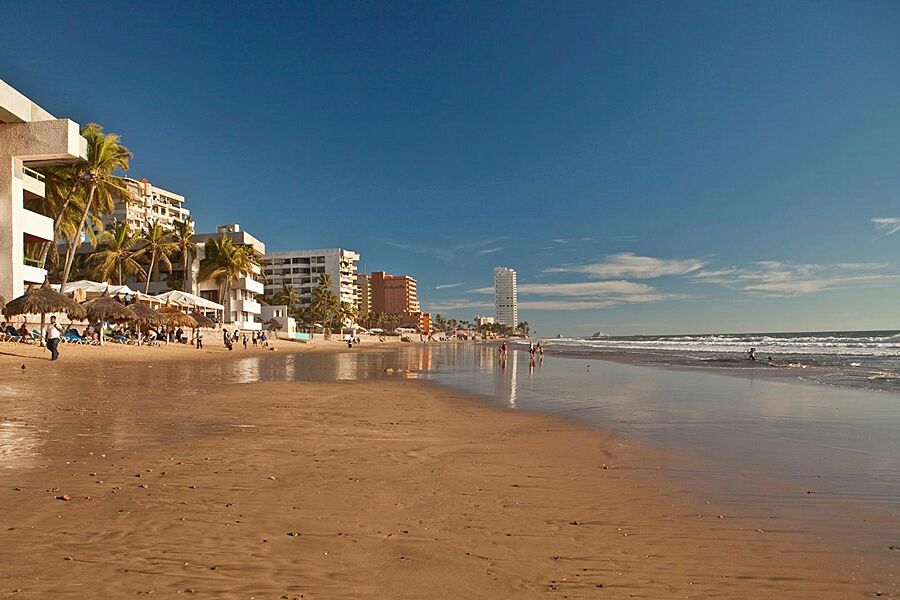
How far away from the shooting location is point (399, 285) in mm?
171125

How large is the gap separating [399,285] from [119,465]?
16572 cm

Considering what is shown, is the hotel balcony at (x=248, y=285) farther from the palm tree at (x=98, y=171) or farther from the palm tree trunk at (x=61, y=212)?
the palm tree trunk at (x=61, y=212)

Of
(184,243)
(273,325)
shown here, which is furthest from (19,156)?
(273,325)

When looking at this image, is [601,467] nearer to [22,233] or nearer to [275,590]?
[275,590]

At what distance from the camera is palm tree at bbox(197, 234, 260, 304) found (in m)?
53.9

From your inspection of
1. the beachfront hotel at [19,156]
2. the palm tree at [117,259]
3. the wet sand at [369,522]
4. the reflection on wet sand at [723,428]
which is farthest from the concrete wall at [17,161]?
the palm tree at [117,259]

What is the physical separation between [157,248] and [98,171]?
21.9 m

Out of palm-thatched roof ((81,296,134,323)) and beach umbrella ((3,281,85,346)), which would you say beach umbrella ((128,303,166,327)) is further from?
beach umbrella ((3,281,85,346))

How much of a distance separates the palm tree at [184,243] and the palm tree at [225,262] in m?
2.12

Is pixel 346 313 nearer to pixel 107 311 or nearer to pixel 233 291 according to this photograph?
pixel 233 291

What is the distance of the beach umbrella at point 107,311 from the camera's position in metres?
28.2

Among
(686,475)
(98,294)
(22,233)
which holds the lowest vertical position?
(686,475)

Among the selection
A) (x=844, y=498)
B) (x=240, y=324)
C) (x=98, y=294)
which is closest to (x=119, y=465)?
(x=844, y=498)

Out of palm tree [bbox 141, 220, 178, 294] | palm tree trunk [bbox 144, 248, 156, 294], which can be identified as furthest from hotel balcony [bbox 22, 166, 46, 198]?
palm tree [bbox 141, 220, 178, 294]
